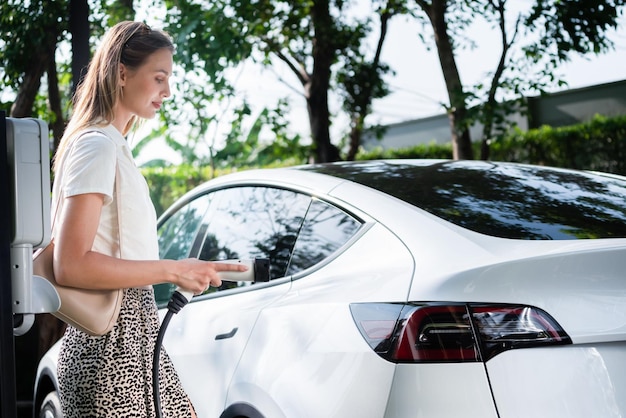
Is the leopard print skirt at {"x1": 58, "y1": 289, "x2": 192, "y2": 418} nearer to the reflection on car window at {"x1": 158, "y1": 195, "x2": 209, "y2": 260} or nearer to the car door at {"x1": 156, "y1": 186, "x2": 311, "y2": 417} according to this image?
the car door at {"x1": 156, "y1": 186, "x2": 311, "y2": 417}

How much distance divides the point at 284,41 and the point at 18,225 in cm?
882

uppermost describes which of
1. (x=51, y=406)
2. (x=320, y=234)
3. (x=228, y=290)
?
(x=320, y=234)

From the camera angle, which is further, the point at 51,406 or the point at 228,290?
the point at 51,406

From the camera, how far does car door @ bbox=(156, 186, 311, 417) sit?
284cm

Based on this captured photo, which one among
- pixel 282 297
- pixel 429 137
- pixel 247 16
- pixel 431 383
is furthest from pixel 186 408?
pixel 429 137

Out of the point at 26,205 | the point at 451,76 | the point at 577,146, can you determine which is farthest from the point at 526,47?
the point at 26,205

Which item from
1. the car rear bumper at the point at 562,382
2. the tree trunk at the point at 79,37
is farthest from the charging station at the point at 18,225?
the tree trunk at the point at 79,37

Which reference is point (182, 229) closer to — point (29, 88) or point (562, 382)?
point (562, 382)

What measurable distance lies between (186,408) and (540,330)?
0.99 metres

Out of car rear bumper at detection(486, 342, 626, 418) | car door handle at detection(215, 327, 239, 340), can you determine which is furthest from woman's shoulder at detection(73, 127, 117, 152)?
car rear bumper at detection(486, 342, 626, 418)

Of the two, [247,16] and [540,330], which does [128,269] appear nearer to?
[540,330]

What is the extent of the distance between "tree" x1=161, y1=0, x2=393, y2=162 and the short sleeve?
601 cm

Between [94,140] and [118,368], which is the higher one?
[94,140]

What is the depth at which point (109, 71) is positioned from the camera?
230 centimetres
